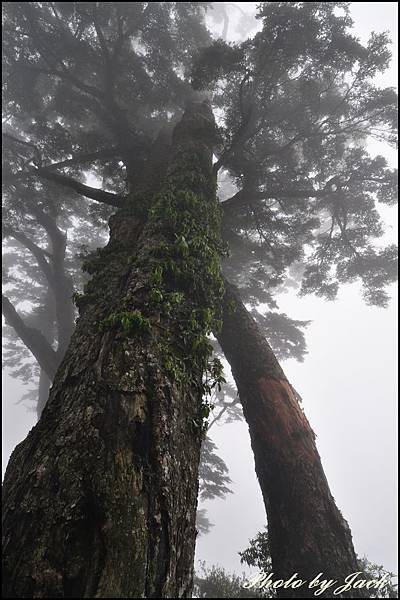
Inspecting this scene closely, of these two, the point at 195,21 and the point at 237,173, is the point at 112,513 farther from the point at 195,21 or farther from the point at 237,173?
the point at 195,21

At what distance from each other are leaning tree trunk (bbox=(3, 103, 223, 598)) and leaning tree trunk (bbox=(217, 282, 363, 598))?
7.84 feet

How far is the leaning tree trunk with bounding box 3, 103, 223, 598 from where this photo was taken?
1.70 meters

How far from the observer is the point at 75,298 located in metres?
4.25

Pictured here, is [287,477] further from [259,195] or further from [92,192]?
[259,195]

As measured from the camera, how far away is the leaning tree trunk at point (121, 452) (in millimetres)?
1697

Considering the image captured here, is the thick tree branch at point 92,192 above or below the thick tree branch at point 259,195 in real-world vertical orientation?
below

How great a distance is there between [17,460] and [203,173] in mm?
5735

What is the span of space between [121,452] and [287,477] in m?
3.57

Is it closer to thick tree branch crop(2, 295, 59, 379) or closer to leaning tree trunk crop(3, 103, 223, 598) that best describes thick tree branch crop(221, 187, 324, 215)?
leaning tree trunk crop(3, 103, 223, 598)

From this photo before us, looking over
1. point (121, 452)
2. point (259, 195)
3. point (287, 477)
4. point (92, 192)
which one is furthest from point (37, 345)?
point (121, 452)

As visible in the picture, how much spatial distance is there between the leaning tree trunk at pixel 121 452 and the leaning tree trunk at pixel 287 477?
2.39m

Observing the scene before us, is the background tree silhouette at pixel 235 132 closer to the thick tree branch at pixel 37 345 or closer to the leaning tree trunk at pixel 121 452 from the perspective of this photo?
the thick tree branch at pixel 37 345

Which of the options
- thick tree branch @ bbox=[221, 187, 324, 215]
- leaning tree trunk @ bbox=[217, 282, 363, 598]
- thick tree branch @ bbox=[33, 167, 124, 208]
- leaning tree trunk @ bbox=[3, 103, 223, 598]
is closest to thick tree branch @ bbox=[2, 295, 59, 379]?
thick tree branch @ bbox=[33, 167, 124, 208]

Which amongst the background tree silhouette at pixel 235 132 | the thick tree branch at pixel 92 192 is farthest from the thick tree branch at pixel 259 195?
the thick tree branch at pixel 92 192
